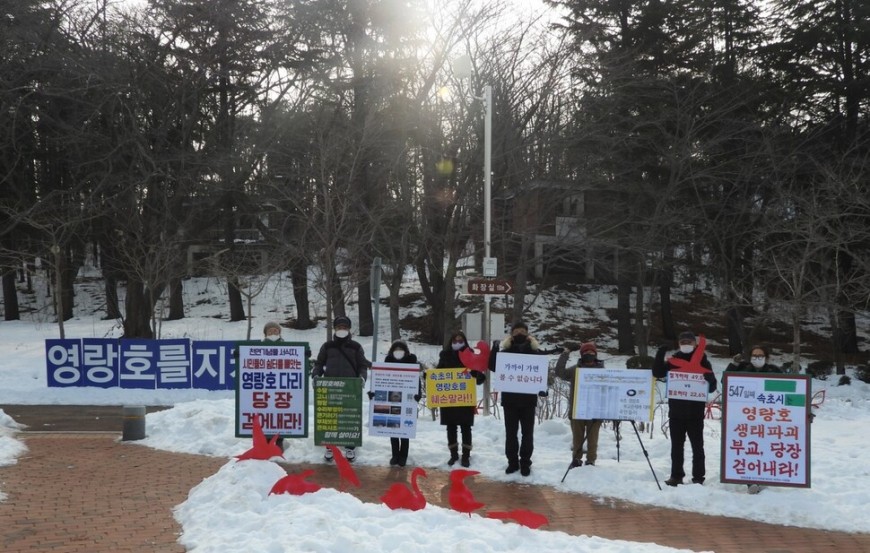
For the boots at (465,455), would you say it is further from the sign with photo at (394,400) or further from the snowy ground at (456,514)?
the sign with photo at (394,400)

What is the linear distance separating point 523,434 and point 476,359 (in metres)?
1.26

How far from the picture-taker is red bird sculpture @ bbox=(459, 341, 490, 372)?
1064cm

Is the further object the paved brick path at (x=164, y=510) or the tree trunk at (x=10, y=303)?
the tree trunk at (x=10, y=303)

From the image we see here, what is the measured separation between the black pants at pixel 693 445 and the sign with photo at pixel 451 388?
2640mm

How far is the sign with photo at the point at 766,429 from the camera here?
904 centimetres

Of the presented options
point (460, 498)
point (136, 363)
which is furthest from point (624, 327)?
point (460, 498)

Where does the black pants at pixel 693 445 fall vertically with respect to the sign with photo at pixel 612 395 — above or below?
below

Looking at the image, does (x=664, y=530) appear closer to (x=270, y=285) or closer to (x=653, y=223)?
(x=653, y=223)

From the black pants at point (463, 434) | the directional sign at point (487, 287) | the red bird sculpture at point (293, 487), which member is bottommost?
the black pants at point (463, 434)

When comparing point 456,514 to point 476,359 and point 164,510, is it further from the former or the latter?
point 476,359

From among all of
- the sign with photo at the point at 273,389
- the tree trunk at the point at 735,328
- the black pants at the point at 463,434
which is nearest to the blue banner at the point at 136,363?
the sign with photo at the point at 273,389

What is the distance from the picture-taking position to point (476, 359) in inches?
421

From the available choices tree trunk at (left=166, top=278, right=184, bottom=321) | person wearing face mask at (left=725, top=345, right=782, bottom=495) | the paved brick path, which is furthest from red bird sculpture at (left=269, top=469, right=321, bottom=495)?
tree trunk at (left=166, top=278, right=184, bottom=321)

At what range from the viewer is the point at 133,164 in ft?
86.5
